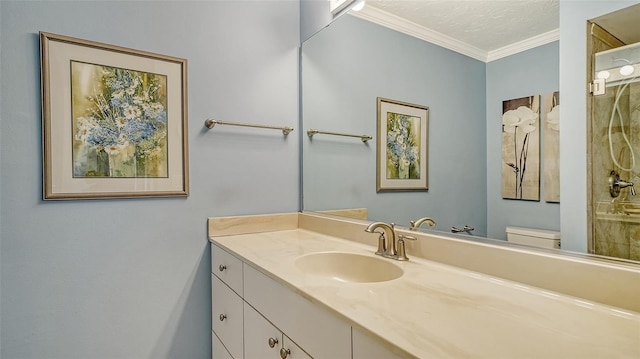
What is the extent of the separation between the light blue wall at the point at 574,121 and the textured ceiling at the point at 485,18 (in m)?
0.05

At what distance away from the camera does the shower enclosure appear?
75 cm

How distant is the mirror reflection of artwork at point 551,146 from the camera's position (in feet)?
2.96

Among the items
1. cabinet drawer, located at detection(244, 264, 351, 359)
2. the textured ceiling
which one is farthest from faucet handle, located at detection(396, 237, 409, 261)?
the textured ceiling

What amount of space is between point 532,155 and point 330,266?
2.67 ft

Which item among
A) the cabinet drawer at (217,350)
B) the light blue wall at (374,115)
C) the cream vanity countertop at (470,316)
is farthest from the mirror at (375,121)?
the cabinet drawer at (217,350)

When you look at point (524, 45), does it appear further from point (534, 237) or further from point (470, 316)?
point (470, 316)

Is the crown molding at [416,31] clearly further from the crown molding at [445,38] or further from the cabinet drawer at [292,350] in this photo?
the cabinet drawer at [292,350]

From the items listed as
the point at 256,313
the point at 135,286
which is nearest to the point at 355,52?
the point at 256,313

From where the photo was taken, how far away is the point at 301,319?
2.83 feet

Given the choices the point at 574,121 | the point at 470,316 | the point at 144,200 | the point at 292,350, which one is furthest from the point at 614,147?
the point at 144,200

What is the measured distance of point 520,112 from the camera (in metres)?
0.99

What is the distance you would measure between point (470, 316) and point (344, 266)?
0.66 m

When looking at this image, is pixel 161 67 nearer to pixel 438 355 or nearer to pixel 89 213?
pixel 89 213

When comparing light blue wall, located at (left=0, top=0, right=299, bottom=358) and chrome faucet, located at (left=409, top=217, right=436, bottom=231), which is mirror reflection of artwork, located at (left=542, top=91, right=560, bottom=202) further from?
light blue wall, located at (left=0, top=0, right=299, bottom=358)
